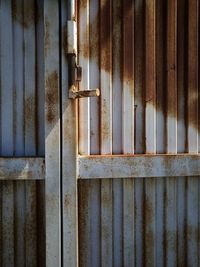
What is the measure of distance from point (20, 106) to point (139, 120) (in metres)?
0.59

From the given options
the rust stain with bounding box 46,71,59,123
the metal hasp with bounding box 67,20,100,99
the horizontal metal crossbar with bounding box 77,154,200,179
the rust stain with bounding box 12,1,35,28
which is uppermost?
the rust stain with bounding box 12,1,35,28

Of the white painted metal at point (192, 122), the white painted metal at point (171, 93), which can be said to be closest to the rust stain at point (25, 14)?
the white painted metal at point (171, 93)

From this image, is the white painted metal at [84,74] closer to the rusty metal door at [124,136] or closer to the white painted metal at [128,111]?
the rusty metal door at [124,136]

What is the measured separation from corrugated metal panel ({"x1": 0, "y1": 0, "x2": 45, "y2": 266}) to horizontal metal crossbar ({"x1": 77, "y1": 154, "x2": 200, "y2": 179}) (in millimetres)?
244

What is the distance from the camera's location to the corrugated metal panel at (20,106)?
1.69 metres

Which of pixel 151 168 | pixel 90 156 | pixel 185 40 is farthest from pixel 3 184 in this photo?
pixel 185 40

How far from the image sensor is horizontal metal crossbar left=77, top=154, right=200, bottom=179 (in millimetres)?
1694

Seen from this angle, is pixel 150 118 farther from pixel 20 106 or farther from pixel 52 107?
pixel 20 106

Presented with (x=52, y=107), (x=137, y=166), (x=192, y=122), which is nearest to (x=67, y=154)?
(x=52, y=107)

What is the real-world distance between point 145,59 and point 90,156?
56cm

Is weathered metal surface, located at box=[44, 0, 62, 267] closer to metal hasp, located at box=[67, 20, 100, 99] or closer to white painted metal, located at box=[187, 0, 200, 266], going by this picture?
metal hasp, located at box=[67, 20, 100, 99]

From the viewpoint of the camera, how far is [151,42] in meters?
1.75

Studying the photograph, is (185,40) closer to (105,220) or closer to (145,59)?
(145,59)

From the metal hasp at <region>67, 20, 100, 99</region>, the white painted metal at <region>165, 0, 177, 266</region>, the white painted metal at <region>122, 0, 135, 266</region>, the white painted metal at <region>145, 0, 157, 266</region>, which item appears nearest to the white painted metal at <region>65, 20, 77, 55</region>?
the metal hasp at <region>67, 20, 100, 99</region>
